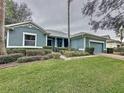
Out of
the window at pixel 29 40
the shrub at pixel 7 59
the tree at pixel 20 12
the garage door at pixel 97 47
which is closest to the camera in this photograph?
the shrub at pixel 7 59

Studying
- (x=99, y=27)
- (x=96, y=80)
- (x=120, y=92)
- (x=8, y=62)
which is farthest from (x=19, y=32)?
(x=120, y=92)

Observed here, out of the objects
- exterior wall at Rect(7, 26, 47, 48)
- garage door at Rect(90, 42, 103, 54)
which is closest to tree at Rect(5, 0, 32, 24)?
exterior wall at Rect(7, 26, 47, 48)

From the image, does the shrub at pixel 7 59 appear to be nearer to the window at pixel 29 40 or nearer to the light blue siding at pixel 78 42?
the window at pixel 29 40

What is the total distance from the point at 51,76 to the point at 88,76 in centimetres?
189

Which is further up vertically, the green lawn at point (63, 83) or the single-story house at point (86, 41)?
the single-story house at point (86, 41)

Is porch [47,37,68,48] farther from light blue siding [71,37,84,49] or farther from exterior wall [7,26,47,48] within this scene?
exterior wall [7,26,47,48]

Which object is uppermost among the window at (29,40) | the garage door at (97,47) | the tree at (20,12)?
the tree at (20,12)

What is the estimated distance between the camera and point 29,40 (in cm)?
2128

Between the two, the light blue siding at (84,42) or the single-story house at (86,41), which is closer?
the single-story house at (86,41)

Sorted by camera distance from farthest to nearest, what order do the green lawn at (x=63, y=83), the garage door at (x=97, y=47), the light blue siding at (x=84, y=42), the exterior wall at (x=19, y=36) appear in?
the garage door at (x=97, y=47) → the light blue siding at (x=84, y=42) → the exterior wall at (x=19, y=36) → the green lawn at (x=63, y=83)

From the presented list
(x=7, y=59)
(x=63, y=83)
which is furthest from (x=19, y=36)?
(x=63, y=83)

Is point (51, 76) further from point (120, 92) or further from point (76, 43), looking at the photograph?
point (76, 43)

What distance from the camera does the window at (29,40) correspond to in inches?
826

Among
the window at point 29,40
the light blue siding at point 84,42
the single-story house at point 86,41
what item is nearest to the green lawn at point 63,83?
the window at point 29,40
